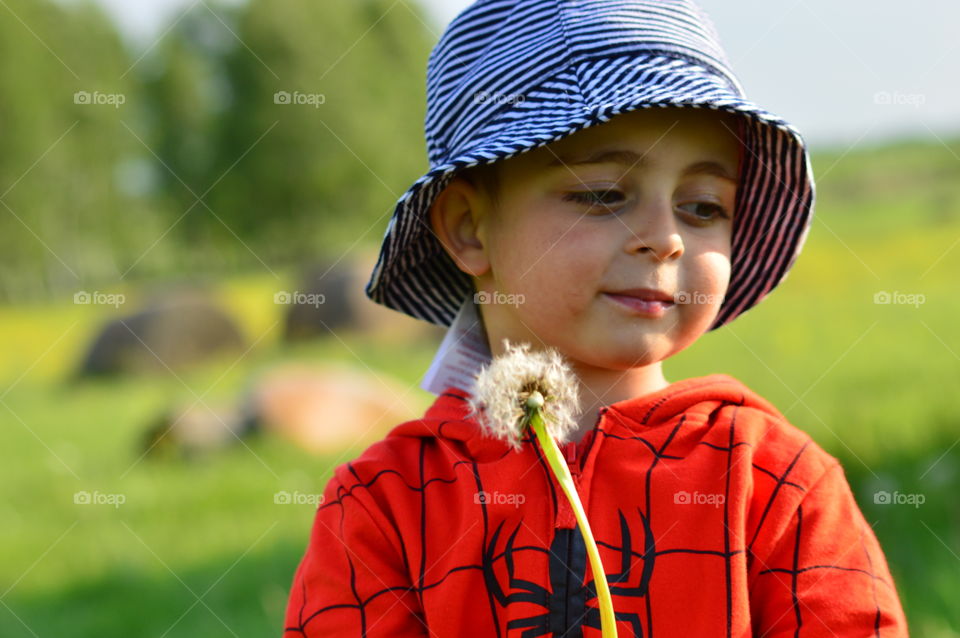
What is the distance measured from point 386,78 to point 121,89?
21.8 ft

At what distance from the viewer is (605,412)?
68.5 inches

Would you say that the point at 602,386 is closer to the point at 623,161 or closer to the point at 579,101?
the point at 623,161

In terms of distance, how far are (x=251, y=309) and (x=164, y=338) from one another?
20.3 feet

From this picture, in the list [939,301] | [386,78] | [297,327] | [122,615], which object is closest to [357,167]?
[386,78]

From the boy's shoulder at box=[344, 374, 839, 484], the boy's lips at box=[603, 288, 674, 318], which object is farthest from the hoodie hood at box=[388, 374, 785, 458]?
the boy's lips at box=[603, 288, 674, 318]

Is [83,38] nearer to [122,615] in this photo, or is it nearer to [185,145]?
[185,145]

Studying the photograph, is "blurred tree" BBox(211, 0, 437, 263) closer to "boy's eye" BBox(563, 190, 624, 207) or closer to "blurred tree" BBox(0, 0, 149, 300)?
"blurred tree" BBox(0, 0, 149, 300)

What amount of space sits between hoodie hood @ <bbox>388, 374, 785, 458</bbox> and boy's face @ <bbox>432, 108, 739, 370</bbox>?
0.23ft

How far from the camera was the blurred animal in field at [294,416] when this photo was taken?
19.6 ft

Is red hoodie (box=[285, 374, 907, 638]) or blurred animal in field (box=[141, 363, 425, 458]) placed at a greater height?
blurred animal in field (box=[141, 363, 425, 458])

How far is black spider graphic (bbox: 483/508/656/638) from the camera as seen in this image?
5.15ft

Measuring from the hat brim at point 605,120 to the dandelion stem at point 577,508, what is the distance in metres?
0.46

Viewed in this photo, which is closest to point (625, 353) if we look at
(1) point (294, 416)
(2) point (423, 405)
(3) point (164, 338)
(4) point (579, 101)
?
(4) point (579, 101)

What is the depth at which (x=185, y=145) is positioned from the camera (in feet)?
87.5
